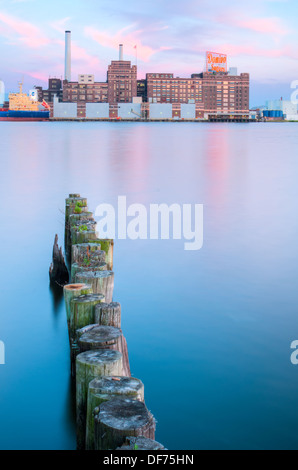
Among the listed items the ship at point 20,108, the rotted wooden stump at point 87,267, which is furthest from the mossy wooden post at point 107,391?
the ship at point 20,108

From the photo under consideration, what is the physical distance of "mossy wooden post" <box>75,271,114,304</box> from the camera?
270 inches

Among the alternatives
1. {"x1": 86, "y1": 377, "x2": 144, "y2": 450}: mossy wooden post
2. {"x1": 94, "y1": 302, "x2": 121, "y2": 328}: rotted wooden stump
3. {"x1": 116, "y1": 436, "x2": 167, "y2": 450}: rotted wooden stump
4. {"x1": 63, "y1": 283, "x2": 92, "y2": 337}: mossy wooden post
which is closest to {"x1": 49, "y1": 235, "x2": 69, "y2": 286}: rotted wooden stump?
{"x1": 63, "y1": 283, "x2": 92, "y2": 337}: mossy wooden post

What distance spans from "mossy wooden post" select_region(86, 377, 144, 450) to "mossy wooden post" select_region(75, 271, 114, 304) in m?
2.41

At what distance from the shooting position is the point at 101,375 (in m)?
4.73

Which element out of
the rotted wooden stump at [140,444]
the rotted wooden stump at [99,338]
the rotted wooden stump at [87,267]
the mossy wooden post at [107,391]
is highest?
the rotted wooden stump at [87,267]

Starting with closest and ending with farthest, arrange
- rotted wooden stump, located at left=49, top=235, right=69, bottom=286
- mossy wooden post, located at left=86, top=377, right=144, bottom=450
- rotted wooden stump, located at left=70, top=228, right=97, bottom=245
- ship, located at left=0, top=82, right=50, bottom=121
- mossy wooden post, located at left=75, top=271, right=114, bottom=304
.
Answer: mossy wooden post, located at left=86, top=377, right=144, bottom=450, mossy wooden post, located at left=75, top=271, right=114, bottom=304, rotted wooden stump, located at left=70, top=228, right=97, bottom=245, rotted wooden stump, located at left=49, top=235, right=69, bottom=286, ship, located at left=0, top=82, right=50, bottom=121

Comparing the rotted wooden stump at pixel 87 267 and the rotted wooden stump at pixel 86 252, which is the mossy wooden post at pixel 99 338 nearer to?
the rotted wooden stump at pixel 87 267

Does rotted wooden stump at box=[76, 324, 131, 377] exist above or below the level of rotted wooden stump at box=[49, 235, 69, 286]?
above

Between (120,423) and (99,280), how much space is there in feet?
10.2

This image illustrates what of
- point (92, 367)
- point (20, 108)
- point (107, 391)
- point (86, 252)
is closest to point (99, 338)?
point (92, 367)

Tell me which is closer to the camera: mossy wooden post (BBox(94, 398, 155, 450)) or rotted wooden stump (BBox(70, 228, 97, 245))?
mossy wooden post (BBox(94, 398, 155, 450))

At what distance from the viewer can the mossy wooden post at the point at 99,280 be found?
22.5 ft

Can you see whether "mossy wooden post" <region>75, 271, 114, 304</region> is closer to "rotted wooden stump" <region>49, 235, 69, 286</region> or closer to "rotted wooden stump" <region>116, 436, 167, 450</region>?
"rotted wooden stump" <region>116, 436, 167, 450</region>

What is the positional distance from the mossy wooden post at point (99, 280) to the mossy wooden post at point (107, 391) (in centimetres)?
241
